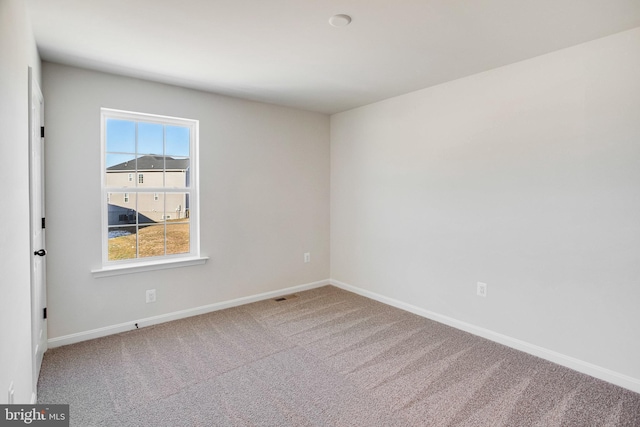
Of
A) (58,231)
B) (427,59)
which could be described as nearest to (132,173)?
(58,231)

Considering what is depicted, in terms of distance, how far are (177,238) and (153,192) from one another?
54 cm

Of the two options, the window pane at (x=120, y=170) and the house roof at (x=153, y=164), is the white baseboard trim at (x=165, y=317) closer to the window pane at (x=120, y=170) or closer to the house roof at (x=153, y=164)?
the window pane at (x=120, y=170)

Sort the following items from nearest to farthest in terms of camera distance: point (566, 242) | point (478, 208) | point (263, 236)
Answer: point (566, 242), point (478, 208), point (263, 236)

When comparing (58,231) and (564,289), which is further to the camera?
(58,231)

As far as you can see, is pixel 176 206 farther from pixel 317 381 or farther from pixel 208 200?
pixel 317 381

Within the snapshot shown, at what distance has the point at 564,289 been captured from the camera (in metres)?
2.52

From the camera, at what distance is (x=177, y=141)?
11.4 ft

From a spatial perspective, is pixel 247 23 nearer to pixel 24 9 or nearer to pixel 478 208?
pixel 24 9

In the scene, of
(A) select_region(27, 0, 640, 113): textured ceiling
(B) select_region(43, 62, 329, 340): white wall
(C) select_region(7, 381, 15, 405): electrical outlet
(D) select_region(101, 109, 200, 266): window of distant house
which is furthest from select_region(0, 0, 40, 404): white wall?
(D) select_region(101, 109, 200, 266): window of distant house

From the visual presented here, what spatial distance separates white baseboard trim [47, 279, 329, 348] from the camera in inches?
112

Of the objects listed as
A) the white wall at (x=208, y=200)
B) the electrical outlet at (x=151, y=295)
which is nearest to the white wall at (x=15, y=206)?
the white wall at (x=208, y=200)

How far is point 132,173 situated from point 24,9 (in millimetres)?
1575

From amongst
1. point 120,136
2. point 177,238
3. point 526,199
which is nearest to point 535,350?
point 526,199

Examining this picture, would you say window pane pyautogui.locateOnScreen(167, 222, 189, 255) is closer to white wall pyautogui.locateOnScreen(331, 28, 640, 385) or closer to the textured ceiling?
the textured ceiling
